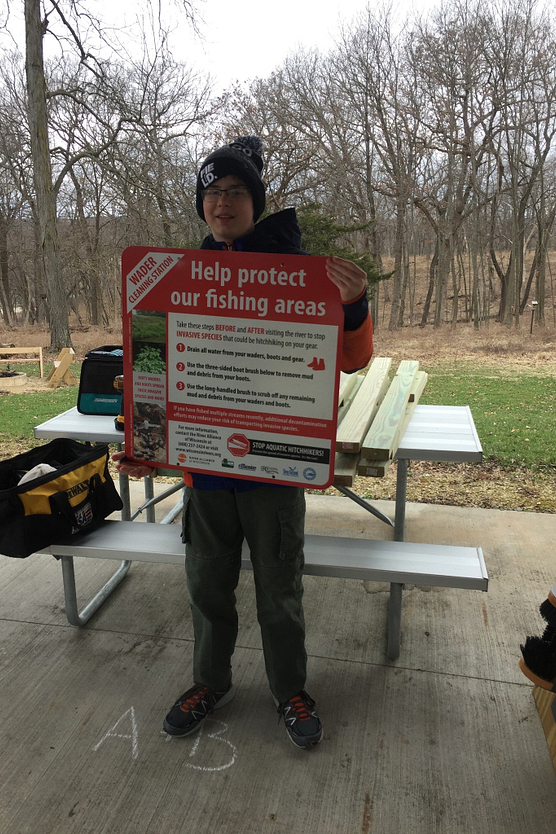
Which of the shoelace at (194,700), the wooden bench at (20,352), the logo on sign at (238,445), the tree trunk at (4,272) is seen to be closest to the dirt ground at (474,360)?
the wooden bench at (20,352)

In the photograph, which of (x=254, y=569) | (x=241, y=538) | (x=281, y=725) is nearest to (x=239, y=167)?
(x=241, y=538)

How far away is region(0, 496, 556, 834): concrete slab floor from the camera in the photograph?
1.94 metres

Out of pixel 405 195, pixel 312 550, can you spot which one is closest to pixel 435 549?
pixel 312 550

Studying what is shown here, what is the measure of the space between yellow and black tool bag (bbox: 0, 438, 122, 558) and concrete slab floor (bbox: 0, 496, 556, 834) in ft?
1.79

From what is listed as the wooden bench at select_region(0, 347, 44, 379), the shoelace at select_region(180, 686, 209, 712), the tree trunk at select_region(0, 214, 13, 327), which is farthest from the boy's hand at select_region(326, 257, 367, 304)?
the tree trunk at select_region(0, 214, 13, 327)

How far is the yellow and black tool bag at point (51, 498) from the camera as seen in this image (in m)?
2.57

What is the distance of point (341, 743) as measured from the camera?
7.25 ft

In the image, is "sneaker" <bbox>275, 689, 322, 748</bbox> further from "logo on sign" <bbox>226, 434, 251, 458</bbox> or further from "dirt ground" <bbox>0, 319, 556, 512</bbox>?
"dirt ground" <bbox>0, 319, 556, 512</bbox>

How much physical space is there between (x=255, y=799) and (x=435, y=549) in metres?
1.21

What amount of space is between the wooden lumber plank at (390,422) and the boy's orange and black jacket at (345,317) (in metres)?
0.82

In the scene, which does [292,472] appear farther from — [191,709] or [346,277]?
[191,709]

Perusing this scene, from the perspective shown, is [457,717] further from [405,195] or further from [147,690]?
[405,195]

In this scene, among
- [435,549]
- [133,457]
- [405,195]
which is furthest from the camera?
[405,195]

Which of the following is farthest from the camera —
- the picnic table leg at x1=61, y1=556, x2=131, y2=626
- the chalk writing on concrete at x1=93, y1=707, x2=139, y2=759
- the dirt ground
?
the dirt ground
